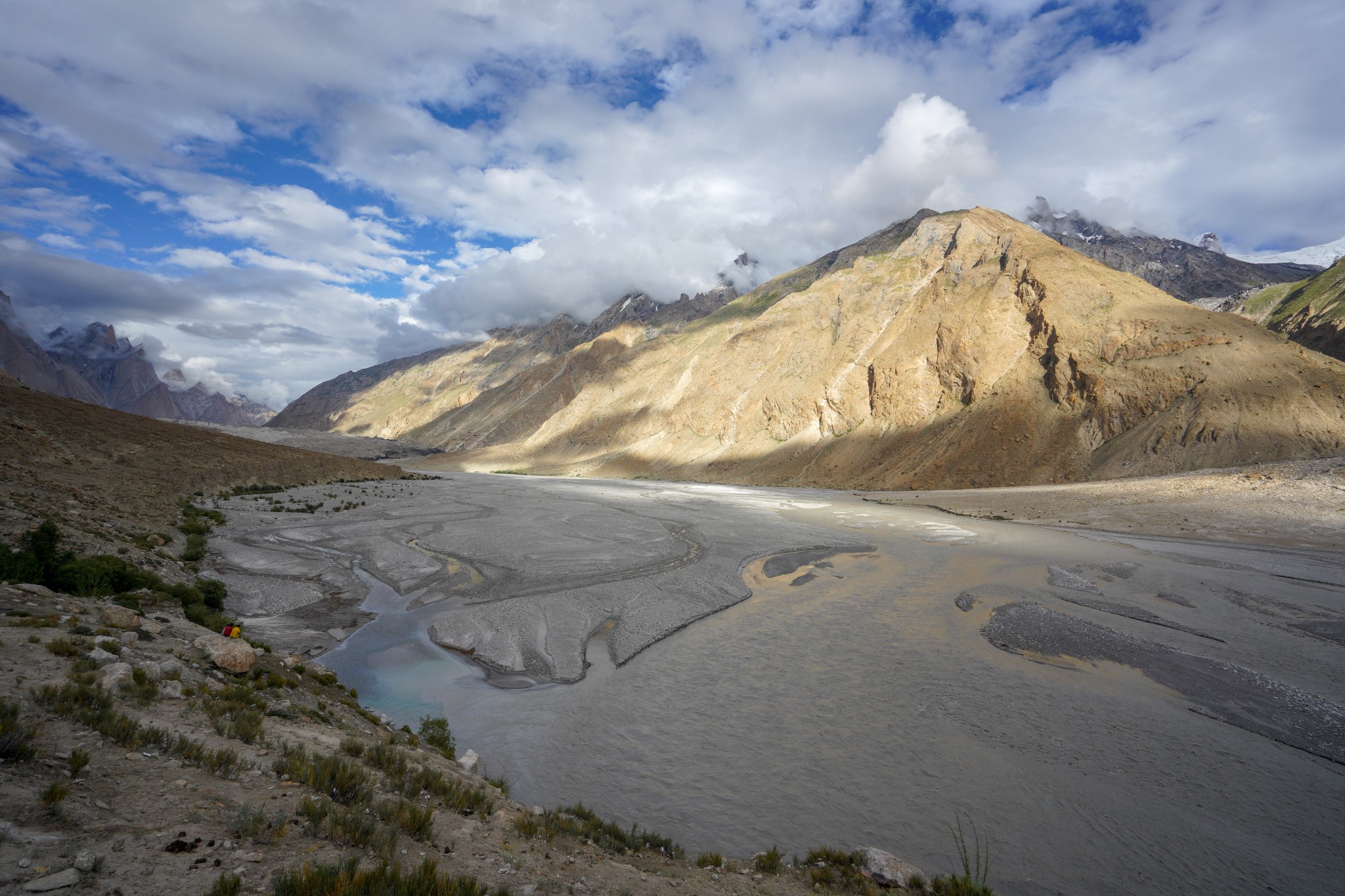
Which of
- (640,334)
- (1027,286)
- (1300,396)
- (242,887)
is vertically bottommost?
(242,887)

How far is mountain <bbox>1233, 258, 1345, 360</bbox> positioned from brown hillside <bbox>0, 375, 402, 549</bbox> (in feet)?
363

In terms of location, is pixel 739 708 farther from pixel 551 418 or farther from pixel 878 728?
pixel 551 418

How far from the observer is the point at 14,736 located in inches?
161

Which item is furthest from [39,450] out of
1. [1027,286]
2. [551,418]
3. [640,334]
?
[640,334]

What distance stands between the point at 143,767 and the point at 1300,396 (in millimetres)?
68321

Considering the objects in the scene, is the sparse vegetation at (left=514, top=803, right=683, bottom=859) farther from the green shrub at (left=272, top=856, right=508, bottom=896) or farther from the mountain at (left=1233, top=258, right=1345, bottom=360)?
the mountain at (left=1233, top=258, right=1345, bottom=360)

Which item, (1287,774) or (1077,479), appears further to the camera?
(1077,479)

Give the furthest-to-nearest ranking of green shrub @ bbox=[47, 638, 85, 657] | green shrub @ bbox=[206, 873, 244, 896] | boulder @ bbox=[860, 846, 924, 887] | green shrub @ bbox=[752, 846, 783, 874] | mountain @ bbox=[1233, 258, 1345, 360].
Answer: mountain @ bbox=[1233, 258, 1345, 360] → green shrub @ bbox=[47, 638, 85, 657] → green shrub @ bbox=[752, 846, 783, 874] → boulder @ bbox=[860, 846, 924, 887] → green shrub @ bbox=[206, 873, 244, 896]

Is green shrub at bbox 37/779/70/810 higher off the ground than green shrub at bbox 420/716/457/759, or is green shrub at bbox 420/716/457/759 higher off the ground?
green shrub at bbox 37/779/70/810

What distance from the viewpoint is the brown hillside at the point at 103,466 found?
14102 mm

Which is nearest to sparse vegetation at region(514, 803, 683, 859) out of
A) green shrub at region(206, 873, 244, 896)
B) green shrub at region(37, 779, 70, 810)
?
green shrub at region(206, 873, 244, 896)

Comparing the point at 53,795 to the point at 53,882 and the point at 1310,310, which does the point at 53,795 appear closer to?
the point at 53,882

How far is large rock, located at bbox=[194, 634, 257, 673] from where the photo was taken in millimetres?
7727

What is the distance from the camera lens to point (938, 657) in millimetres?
12055
